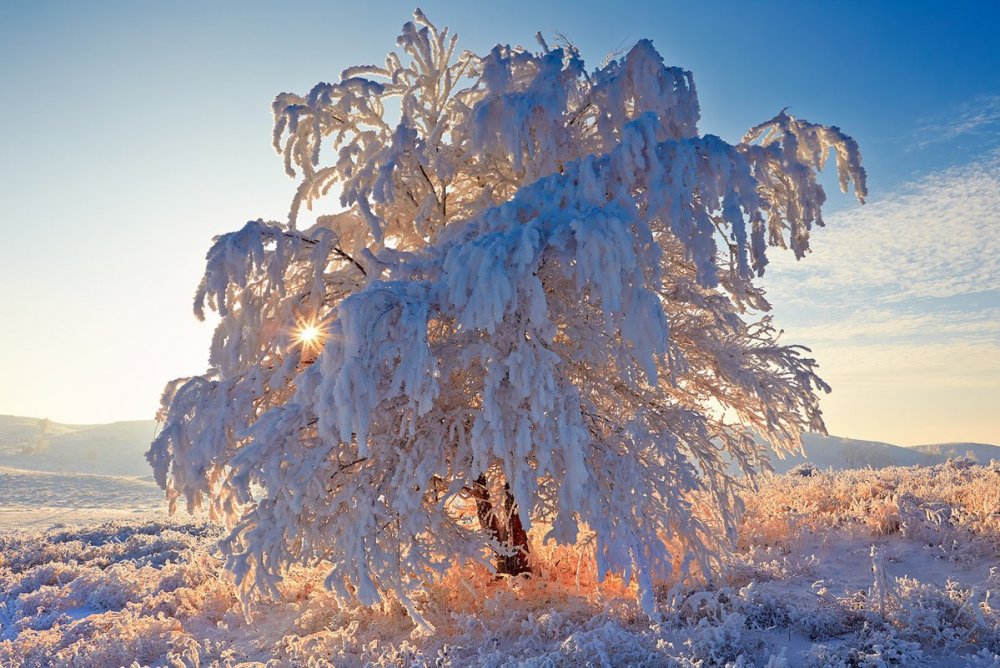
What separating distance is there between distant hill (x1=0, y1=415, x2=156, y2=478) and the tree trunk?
51171 millimetres

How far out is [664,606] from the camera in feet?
19.5

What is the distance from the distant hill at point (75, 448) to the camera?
183 ft

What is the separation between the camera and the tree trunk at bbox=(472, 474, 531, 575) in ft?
24.2

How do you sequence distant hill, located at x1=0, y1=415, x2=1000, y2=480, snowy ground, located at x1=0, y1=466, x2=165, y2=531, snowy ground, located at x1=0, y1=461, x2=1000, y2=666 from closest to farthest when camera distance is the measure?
1. snowy ground, located at x1=0, y1=461, x2=1000, y2=666
2. snowy ground, located at x1=0, y1=466, x2=165, y2=531
3. distant hill, located at x1=0, y1=415, x2=1000, y2=480

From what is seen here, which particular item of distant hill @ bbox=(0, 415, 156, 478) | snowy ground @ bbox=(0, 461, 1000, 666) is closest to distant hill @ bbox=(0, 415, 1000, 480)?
distant hill @ bbox=(0, 415, 156, 478)

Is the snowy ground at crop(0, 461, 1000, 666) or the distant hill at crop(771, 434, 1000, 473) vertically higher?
the snowy ground at crop(0, 461, 1000, 666)

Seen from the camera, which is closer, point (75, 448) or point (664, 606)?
point (664, 606)

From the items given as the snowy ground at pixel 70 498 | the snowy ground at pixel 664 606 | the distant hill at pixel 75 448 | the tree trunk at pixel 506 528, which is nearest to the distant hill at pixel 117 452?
the distant hill at pixel 75 448

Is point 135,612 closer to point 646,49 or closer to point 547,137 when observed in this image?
point 547,137

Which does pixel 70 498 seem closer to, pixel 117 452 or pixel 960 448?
pixel 117 452

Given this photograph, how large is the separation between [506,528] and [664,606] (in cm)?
216

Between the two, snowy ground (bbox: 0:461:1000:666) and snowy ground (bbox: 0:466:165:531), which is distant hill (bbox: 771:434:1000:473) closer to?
snowy ground (bbox: 0:466:165:531)

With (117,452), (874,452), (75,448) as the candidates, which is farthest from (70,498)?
(874,452)

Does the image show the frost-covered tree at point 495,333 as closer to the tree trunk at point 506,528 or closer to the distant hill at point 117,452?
the tree trunk at point 506,528
